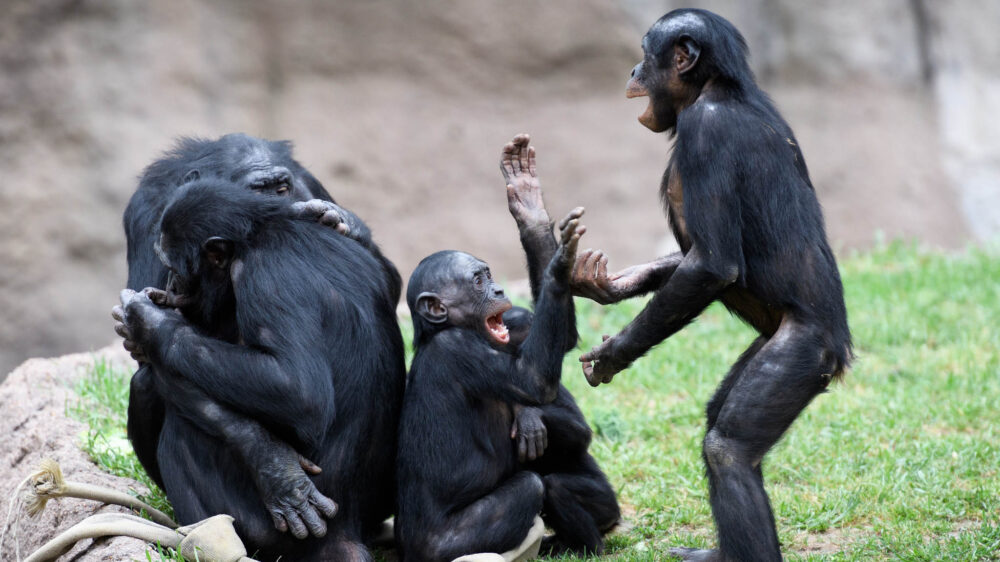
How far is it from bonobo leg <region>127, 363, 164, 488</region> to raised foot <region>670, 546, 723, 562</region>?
94.5 inches

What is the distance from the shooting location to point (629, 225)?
12453mm

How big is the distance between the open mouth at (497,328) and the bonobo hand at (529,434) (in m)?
0.33

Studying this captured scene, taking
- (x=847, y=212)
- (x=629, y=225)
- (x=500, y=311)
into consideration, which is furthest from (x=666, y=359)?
(x=847, y=212)

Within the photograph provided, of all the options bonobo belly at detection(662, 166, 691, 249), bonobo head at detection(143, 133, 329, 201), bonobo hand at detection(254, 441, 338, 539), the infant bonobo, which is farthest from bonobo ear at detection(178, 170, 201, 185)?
bonobo belly at detection(662, 166, 691, 249)

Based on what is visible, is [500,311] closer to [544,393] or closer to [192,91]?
[544,393]

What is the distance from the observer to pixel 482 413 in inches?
180

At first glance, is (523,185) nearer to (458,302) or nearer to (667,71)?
(458,302)

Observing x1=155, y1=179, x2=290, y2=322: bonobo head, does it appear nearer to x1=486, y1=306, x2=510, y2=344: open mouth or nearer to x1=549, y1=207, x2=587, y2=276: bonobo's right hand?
x1=486, y1=306, x2=510, y2=344: open mouth

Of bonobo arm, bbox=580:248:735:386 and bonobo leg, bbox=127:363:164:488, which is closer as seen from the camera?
bonobo arm, bbox=580:248:735:386

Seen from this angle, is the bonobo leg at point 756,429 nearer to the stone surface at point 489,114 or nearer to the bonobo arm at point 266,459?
the bonobo arm at point 266,459

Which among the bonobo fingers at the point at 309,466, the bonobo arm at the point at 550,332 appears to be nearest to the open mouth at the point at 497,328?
the bonobo arm at the point at 550,332

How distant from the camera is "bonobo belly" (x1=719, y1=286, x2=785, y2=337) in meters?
4.43

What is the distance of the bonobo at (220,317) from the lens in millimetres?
4262

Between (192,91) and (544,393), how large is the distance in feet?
28.2
